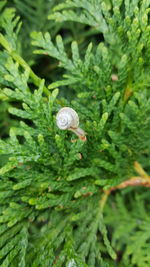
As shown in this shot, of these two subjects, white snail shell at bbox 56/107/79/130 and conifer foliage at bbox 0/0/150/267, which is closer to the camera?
white snail shell at bbox 56/107/79/130

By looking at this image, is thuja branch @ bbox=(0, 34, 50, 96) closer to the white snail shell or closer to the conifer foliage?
the conifer foliage

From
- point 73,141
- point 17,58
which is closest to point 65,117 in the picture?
point 73,141

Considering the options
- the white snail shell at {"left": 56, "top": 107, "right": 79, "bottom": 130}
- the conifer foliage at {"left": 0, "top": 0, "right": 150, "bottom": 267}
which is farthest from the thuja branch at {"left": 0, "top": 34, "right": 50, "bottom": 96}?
the white snail shell at {"left": 56, "top": 107, "right": 79, "bottom": 130}

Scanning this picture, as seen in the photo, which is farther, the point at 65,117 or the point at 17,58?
the point at 17,58

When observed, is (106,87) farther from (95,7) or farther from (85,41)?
(85,41)

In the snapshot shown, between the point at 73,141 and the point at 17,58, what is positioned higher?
the point at 17,58

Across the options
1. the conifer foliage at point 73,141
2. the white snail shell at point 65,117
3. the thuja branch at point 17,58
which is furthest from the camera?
the thuja branch at point 17,58

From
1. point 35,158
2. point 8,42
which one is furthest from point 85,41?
point 35,158

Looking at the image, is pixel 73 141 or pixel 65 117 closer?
pixel 65 117

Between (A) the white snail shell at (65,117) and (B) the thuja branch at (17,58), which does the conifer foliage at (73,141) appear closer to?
(B) the thuja branch at (17,58)

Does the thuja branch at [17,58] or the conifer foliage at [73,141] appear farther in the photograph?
the thuja branch at [17,58]

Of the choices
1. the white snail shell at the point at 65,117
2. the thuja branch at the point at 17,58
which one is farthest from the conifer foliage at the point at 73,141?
the white snail shell at the point at 65,117

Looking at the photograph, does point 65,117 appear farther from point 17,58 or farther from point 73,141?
point 17,58
